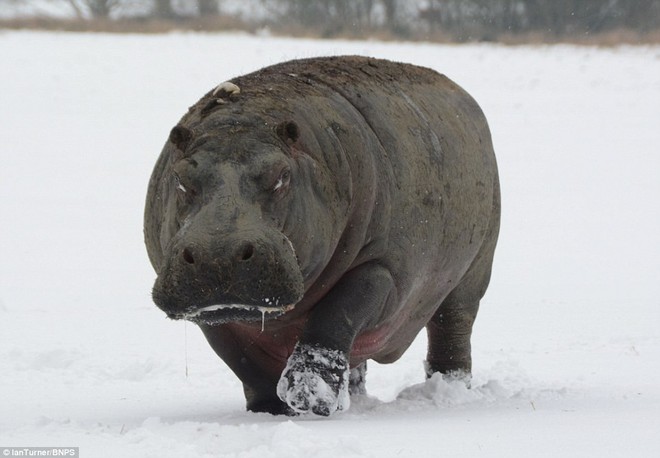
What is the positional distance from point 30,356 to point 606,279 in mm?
6872

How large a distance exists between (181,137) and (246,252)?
0.80 meters

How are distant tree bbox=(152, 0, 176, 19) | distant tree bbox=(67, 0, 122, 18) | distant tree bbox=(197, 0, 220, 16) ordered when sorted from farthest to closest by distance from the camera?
distant tree bbox=(67, 0, 122, 18) → distant tree bbox=(152, 0, 176, 19) → distant tree bbox=(197, 0, 220, 16)

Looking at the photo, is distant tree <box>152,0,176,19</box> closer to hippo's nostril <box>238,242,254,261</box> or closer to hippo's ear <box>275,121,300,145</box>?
hippo's ear <box>275,121,300,145</box>

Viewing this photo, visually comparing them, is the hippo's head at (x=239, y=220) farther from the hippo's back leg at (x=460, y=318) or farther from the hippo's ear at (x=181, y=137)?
the hippo's back leg at (x=460, y=318)

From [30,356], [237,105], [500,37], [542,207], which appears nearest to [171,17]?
[500,37]

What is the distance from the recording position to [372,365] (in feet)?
30.6

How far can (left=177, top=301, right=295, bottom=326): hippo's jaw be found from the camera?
16.8 ft

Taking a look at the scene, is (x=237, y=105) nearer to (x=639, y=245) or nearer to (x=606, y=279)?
(x=606, y=279)

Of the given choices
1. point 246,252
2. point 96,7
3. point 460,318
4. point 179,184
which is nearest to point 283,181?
point 179,184

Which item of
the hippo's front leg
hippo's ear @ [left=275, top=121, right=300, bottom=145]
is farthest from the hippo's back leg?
hippo's ear @ [left=275, top=121, right=300, bottom=145]

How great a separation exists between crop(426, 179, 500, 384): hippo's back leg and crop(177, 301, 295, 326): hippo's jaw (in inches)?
110

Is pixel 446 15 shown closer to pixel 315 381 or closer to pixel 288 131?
pixel 288 131

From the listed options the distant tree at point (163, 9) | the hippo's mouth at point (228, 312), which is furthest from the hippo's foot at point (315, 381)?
the distant tree at point (163, 9)

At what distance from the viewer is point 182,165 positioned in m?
5.39
